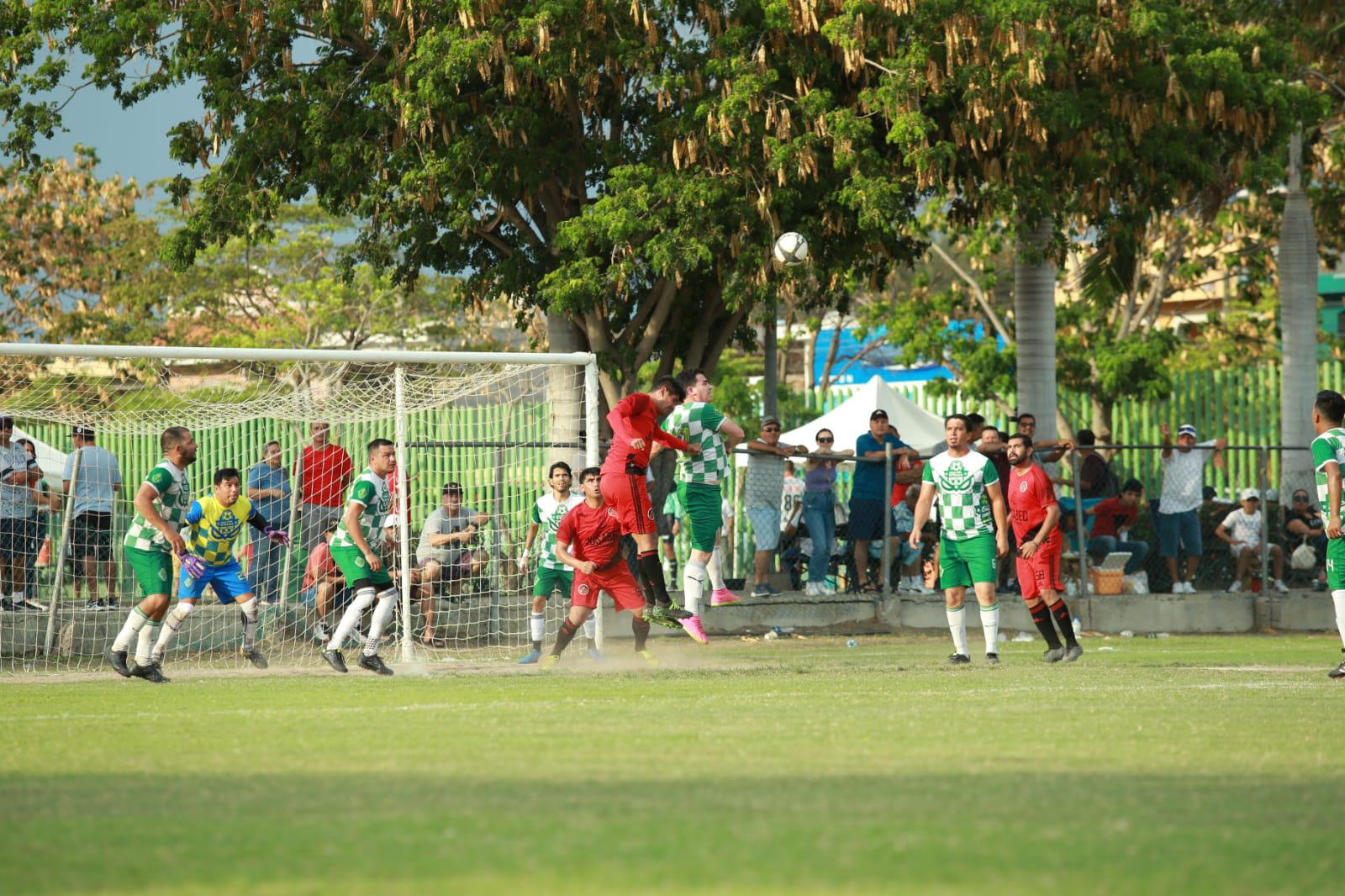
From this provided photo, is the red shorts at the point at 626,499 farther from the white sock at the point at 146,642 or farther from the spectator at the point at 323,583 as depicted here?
the spectator at the point at 323,583

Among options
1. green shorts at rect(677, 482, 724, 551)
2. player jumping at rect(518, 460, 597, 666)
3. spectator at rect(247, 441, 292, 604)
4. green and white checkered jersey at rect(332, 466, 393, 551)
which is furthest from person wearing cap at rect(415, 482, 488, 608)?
green and white checkered jersey at rect(332, 466, 393, 551)

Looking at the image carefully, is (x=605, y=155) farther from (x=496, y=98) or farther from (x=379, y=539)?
(x=379, y=539)

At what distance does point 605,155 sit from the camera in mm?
19922


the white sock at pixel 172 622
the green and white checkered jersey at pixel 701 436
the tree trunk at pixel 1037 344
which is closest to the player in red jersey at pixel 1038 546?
the green and white checkered jersey at pixel 701 436

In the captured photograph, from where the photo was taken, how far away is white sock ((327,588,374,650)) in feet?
45.6

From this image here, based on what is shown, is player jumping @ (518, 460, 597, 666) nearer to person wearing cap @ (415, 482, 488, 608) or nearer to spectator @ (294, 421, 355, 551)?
person wearing cap @ (415, 482, 488, 608)

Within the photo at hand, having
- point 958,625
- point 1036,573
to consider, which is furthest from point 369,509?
point 1036,573

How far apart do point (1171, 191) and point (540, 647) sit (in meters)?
9.44

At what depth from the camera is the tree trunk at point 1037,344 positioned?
23.0 meters

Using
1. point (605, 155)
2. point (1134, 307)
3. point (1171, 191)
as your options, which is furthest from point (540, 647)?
point (1134, 307)

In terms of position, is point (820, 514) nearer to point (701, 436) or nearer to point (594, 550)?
point (701, 436)

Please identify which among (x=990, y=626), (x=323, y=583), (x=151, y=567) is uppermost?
(x=151, y=567)

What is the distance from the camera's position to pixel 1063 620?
14.6m

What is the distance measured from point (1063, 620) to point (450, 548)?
5752 millimetres
